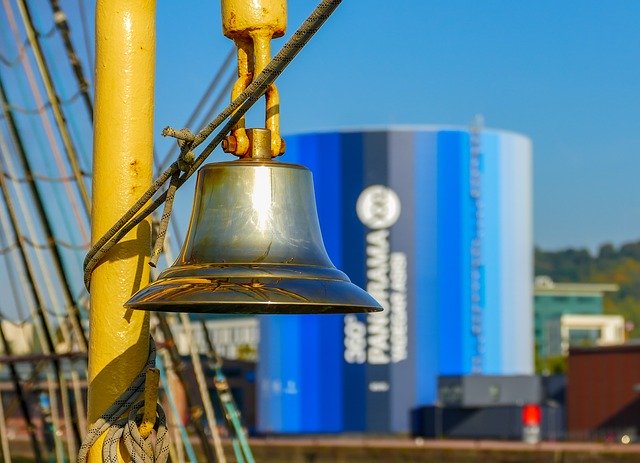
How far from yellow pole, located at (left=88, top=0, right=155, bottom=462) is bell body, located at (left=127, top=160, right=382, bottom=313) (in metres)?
0.28

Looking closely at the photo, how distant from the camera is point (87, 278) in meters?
3.27

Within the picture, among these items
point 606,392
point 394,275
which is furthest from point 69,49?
point 606,392

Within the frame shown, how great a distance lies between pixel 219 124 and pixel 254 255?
28cm

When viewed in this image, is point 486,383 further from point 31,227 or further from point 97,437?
point 97,437

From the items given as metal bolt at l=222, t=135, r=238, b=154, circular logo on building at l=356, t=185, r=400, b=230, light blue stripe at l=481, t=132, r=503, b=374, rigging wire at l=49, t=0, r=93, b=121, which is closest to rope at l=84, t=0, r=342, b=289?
metal bolt at l=222, t=135, r=238, b=154

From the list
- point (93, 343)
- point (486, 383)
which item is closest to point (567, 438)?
point (486, 383)

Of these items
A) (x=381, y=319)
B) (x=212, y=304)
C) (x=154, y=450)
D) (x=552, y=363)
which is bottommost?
(x=552, y=363)

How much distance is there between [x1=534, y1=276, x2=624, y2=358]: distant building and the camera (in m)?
124

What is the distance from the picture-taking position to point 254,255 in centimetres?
285

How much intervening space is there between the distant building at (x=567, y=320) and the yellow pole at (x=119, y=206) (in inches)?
4616

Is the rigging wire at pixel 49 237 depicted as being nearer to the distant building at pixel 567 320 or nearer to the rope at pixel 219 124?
the rope at pixel 219 124

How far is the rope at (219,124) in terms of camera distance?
2.52 metres

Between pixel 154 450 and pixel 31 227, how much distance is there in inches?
266

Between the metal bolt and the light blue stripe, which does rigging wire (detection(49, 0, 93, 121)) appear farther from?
the light blue stripe
